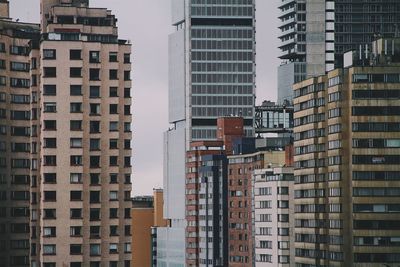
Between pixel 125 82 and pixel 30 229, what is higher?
pixel 125 82

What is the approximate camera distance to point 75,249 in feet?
626

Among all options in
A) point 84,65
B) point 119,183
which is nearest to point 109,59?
point 84,65

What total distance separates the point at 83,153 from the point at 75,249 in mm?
12011

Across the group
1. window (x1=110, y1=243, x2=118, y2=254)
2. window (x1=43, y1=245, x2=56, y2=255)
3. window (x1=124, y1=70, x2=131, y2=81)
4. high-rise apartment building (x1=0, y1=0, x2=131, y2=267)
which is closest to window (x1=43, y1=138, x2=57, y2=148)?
high-rise apartment building (x1=0, y1=0, x2=131, y2=267)

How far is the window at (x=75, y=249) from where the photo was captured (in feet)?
625

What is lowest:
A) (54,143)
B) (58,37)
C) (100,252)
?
(100,252)

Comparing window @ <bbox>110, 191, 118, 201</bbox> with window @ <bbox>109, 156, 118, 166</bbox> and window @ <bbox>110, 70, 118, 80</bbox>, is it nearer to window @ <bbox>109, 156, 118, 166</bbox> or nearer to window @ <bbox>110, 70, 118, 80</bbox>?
window @ <bbox>109, 156, 118, 166</bbox>

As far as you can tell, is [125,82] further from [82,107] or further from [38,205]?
[38,205]

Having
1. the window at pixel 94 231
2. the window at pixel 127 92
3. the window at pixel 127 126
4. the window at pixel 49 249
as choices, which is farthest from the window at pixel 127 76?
the window at pixel 49 249

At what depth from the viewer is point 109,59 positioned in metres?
195

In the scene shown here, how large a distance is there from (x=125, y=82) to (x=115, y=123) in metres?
5.39

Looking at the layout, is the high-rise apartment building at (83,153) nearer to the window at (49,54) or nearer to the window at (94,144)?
the window at (49,54)

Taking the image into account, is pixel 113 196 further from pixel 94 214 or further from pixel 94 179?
pixel 94 214

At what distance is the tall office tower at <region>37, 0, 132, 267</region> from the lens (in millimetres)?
191750
